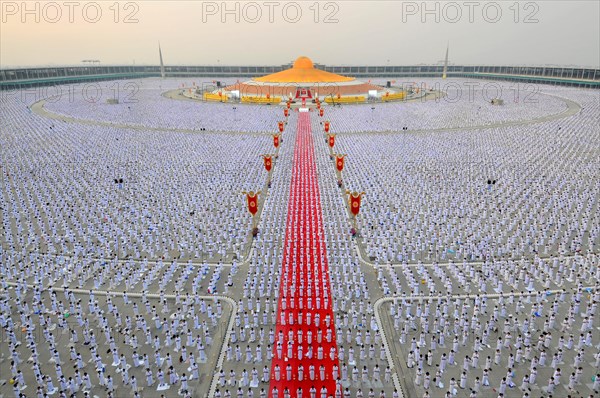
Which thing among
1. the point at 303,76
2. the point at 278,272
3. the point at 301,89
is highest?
the point at 303,76

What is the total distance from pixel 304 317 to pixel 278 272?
12.0ft

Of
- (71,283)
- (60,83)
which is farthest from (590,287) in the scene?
(60,83)

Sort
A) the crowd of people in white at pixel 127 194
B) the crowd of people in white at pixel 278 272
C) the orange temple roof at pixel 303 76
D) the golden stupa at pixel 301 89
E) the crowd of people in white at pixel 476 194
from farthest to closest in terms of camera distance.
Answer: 1. the orange temple roof at pixel 303 76
2. the golden stupa at pixel 301 89
3. the crowd of people in white at pixel 127 194
4. the crowd of people in white at pixel 476 194
5. the crowd of people in white at pixel 278 272

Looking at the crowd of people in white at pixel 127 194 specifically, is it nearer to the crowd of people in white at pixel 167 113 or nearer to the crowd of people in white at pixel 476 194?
the crowd of people in white at pixel 167 113

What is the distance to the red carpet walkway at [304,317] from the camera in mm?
12781

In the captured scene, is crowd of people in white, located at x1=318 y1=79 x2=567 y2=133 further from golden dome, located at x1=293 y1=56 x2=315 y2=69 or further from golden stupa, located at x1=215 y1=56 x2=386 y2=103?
golden dome, located at x1=293 y1=56 x2=315 y2=69

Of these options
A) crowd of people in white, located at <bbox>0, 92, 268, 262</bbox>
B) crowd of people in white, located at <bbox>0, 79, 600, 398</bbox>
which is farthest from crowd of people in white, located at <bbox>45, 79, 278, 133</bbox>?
crowd of people in white, located at <bbox>0, 79, 600, 398</bbox>

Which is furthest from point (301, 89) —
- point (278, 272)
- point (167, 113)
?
point (278, 272)

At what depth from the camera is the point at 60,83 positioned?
4656 inches

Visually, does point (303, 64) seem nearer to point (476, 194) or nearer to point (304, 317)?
point (476, 194)

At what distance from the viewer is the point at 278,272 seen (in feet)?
62.1

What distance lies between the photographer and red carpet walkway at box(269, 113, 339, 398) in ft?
41.9

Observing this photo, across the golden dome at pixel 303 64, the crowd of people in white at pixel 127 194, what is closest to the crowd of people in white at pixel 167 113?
the crowd of people in white at pixel 127 194

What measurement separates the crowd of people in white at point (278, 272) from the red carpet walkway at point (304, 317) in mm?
376
